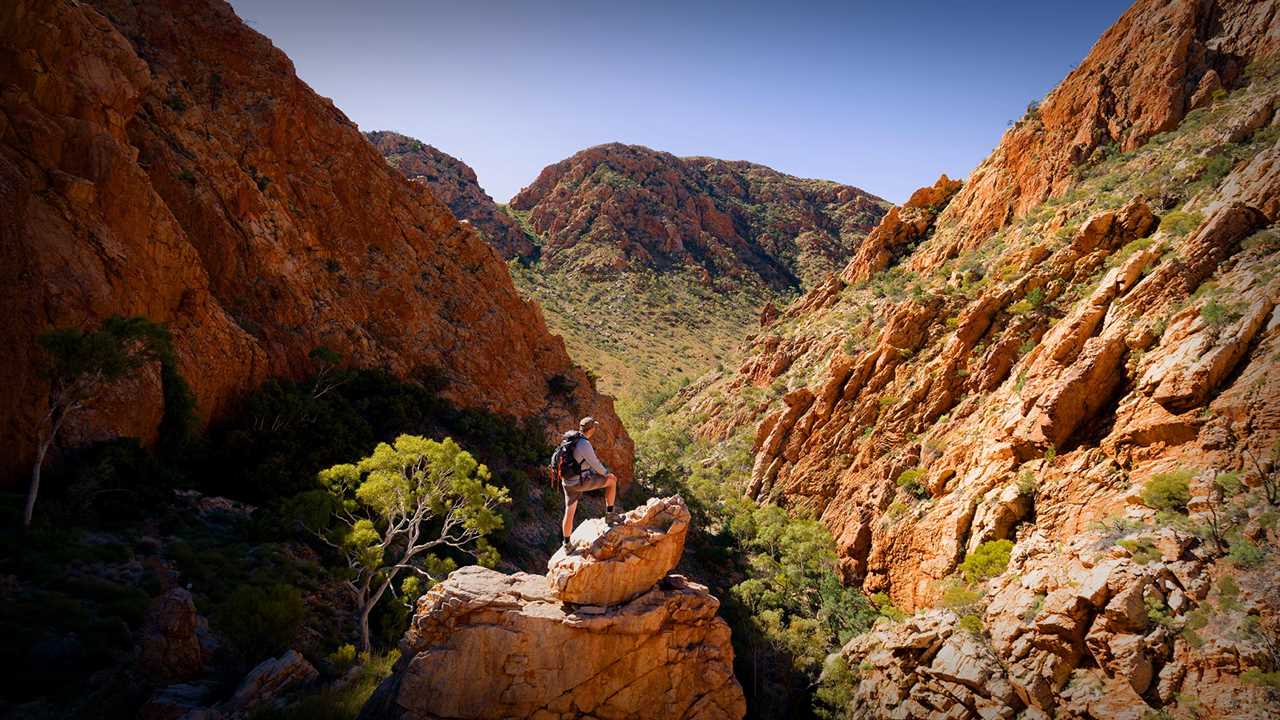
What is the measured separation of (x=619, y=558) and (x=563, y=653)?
6.87 feet

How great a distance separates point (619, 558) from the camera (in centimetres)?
1146

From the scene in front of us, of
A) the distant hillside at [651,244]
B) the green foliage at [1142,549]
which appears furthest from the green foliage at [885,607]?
the distant hillside at [651,244]

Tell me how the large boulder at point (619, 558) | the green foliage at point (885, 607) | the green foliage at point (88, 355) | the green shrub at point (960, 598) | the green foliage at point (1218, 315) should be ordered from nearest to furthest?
the large boulder at point (619, 558), the green foliage at point (88, 355), the green foliage at point (1218, 315), the green shrub at point (960, 598), the green foliage at point (885, 607)

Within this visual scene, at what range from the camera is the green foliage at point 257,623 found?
37.6 ft

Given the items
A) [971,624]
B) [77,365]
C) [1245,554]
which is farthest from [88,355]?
[1245,554]

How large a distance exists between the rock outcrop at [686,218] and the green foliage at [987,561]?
92.4 m

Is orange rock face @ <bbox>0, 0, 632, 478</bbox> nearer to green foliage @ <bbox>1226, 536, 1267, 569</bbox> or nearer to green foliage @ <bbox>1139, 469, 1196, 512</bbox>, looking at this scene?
green foliage @ <bbox>1139, 469, 1196, 512</bbox>

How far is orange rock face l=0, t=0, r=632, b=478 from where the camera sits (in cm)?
1719

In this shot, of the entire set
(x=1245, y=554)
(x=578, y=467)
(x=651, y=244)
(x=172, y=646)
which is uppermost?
(x=651, y=244)

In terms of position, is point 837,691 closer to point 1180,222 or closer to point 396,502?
point 396,502

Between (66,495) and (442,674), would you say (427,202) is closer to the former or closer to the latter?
(66,495)

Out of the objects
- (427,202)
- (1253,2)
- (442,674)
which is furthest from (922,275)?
(442,674)

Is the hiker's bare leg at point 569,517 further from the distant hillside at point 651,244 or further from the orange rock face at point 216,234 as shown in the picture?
the distant hillside at point 651,244

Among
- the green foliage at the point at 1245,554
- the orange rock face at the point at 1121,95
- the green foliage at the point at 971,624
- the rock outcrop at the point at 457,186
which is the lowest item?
the green foliage at the point at 971,624
